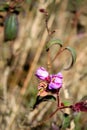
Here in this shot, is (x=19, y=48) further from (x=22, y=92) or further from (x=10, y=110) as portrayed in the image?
(x=10, y=110)

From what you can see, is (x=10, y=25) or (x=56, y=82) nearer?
(x=56, y=82)

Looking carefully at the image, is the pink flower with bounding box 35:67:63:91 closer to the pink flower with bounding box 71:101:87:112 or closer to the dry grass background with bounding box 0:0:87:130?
the pink flower with bounding box 71:101:87:112

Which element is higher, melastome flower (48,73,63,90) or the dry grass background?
the dry grass background

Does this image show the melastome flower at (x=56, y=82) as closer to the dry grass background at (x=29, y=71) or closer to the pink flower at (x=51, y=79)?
the pink flower at (x=51, y=79)

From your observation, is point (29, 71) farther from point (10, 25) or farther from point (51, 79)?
point (51, 79)

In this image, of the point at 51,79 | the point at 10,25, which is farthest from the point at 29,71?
the point at 51,79

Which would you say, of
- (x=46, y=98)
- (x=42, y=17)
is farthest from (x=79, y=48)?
(x=46, y=98)

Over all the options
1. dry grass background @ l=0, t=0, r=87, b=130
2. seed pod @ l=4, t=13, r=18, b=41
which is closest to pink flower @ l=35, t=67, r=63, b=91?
seed pod @ l=4, t=13, r=18, b=41

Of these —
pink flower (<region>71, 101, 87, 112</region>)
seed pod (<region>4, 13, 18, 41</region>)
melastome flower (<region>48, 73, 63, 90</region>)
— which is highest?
seed pod (<region>4, 13, 18, 41</region>)
